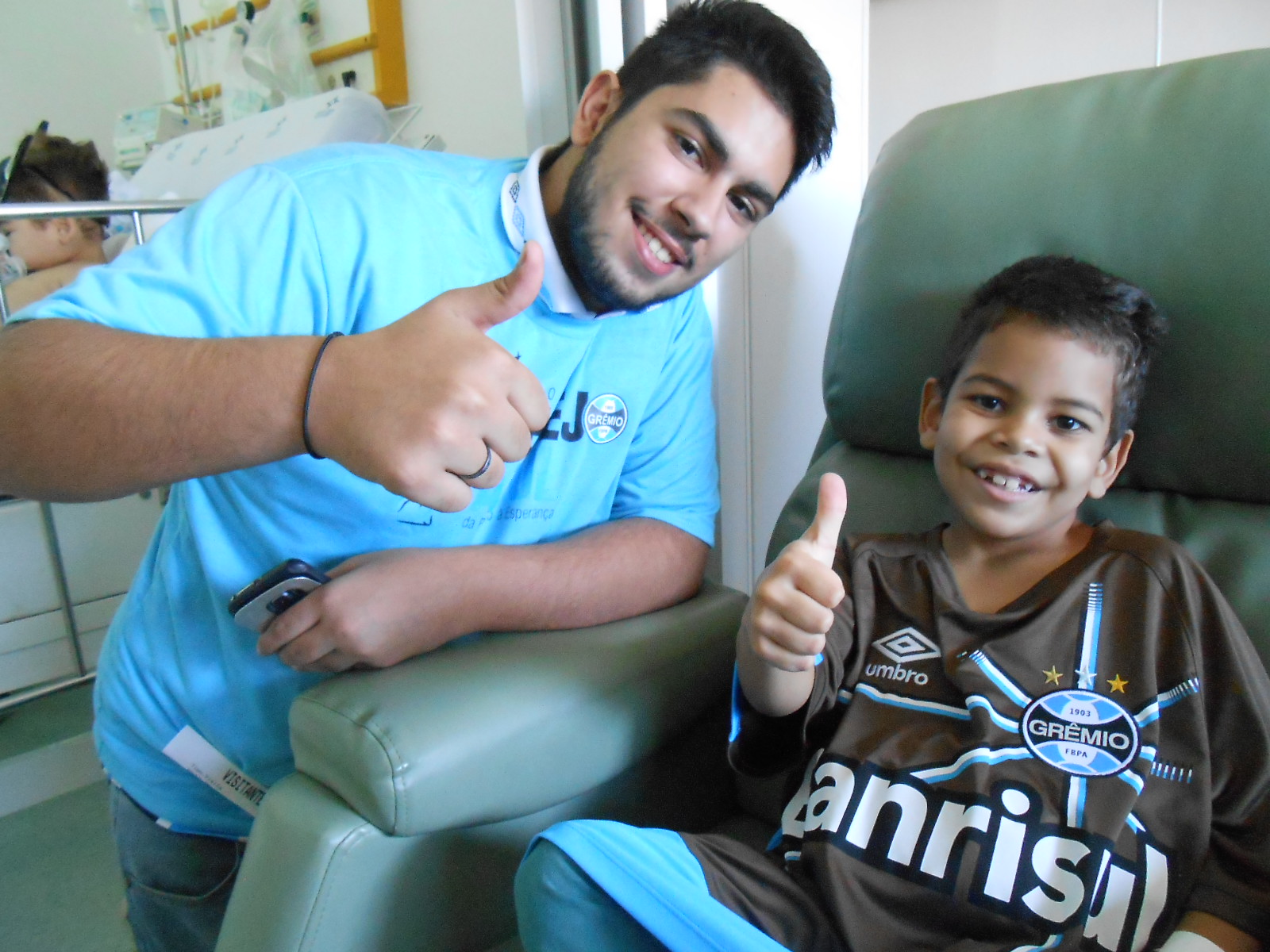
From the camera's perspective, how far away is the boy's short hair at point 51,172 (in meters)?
1.99

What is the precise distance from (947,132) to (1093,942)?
783mm

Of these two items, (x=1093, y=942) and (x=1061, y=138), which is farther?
(x=1061, y=138)

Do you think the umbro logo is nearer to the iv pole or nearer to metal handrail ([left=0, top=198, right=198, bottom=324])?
metal handrail ([left=0, top=198, right=198, bottom=324])

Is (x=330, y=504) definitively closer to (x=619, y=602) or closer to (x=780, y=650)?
(x=619, y=602)

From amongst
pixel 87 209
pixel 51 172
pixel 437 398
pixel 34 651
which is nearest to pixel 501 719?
pixel 437 398


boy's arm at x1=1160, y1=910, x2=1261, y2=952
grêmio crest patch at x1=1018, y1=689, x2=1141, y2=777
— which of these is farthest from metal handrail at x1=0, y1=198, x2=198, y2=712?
boy's arm at x1=1160, y1=910, x2=1261, y2=952

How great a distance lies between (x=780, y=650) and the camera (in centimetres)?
65

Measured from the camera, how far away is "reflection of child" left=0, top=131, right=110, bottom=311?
1940 millimetres

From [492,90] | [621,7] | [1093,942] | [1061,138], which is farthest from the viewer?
[492,90]

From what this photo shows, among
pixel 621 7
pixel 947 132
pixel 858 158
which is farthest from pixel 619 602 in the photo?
pixel 621 7

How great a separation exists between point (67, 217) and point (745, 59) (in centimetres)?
107

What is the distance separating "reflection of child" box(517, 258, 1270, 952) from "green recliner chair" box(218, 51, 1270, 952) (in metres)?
0.07

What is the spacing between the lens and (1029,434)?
0.72 metres

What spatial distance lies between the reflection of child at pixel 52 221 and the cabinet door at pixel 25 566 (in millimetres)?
523
